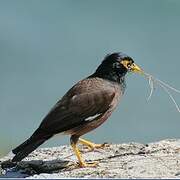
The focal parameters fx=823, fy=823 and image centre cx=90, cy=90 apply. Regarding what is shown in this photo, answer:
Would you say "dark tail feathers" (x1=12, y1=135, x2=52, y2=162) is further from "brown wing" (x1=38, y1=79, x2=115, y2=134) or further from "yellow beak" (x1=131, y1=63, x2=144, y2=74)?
"yellow beak" (x1=131, y1=63, x2=144, y2=74)

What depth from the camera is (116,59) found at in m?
11.7

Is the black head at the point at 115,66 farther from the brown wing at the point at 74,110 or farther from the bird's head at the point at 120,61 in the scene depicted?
the brown wing at the point at 74,110

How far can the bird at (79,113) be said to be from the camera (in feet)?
35.2

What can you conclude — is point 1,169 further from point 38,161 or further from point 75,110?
point 75,110

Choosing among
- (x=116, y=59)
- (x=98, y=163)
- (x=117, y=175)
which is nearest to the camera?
(x=117, y=175)

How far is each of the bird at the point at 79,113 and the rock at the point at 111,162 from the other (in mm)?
250

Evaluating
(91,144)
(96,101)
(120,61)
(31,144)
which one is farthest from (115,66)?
(31,144)

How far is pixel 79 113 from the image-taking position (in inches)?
426

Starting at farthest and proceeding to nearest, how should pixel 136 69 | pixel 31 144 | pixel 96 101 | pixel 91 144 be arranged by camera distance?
pixel 136 69 < pixel 91 144 < pixel 96 101 < pixel 31 144

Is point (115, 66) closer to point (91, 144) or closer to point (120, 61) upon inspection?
point (120, 61)

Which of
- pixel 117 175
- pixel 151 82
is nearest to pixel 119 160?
pixel 117 175

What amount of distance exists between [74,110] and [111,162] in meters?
0.84

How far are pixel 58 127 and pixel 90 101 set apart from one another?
1.93 feet

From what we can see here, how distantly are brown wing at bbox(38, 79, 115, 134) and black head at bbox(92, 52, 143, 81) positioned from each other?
0.63 m
